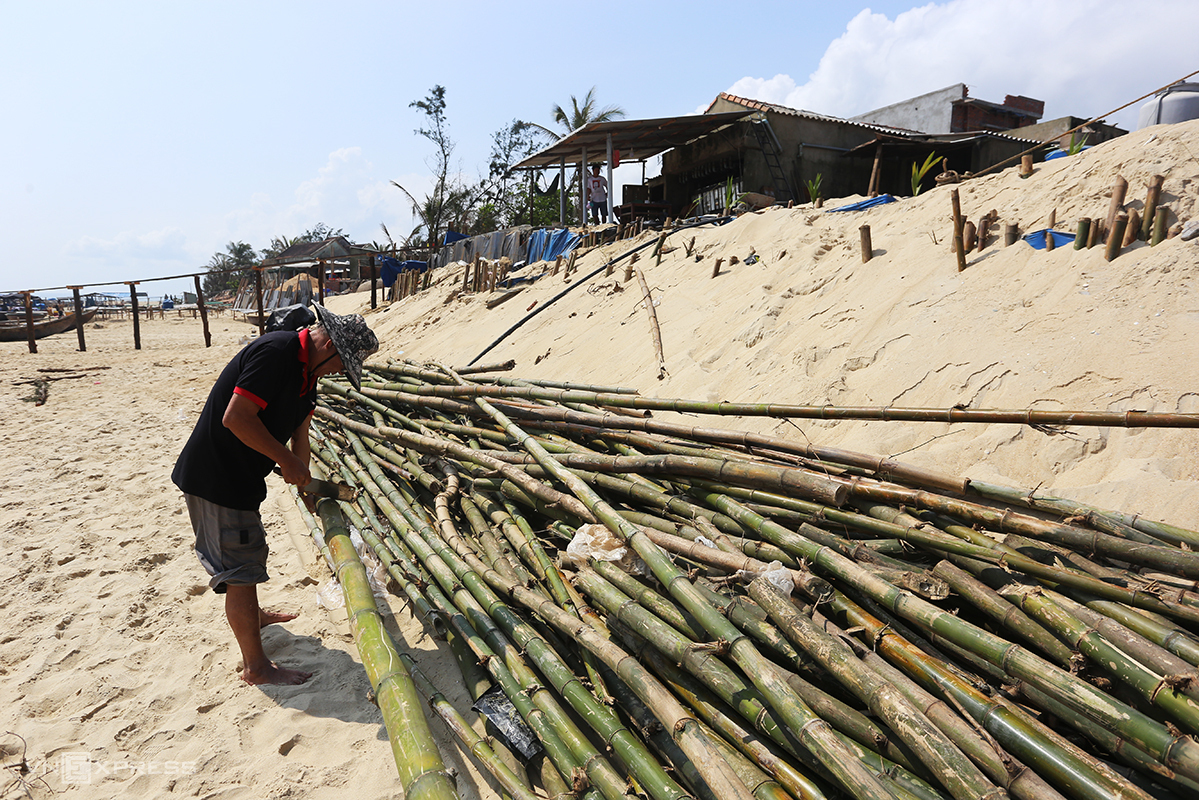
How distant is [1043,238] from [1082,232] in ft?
0.94

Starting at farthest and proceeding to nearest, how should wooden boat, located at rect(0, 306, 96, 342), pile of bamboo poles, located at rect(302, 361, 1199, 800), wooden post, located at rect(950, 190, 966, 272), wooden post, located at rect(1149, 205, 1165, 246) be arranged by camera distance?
wooden boat, located at rect(0, 306, 96, 342), wooden post, located at rect(950, 190, 966, 272), wooden post, located at rect(1149, 205, 1165, 246), pile of bamboo poles, located at rect(302, 361, 1199, 800)

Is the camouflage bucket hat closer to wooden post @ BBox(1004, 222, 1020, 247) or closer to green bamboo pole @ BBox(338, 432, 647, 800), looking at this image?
green bamboo pole @ BBox(338, 432, 647, 800)

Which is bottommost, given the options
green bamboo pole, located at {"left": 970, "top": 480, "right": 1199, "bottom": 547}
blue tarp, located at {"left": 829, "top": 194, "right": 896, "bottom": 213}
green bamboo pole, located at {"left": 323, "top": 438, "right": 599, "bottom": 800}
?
green bamboo pole, located at {"left": 323, "top": 438, "right": 599, "bottom": 800}

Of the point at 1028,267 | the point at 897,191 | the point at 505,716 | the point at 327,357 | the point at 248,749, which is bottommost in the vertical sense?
the point at 248,749

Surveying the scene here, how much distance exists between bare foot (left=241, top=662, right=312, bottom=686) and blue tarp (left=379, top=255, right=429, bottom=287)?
16552 millimetres

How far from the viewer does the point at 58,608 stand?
305cm

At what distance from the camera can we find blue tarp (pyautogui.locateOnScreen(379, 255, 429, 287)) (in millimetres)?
18047

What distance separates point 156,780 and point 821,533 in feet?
7.86

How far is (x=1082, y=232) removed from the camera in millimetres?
4250

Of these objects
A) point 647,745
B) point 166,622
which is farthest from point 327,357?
point 647,745

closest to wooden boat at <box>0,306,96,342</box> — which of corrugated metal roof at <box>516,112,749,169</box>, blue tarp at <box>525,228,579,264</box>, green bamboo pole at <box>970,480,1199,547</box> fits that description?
blue tarp at <box>525,228,579,264</box>

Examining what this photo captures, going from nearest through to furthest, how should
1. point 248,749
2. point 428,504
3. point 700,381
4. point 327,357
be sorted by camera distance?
1. point 248,749
2. point 327,357
3. point 428,504
4. point 700,381

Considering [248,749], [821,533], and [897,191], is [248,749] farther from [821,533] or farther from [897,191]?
[897,191]

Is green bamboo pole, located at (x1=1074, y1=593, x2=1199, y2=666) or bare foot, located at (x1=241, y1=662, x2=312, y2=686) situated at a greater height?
green bamboo pole, located at (x1=1074, y1=593, x2=1199, y2=666)
